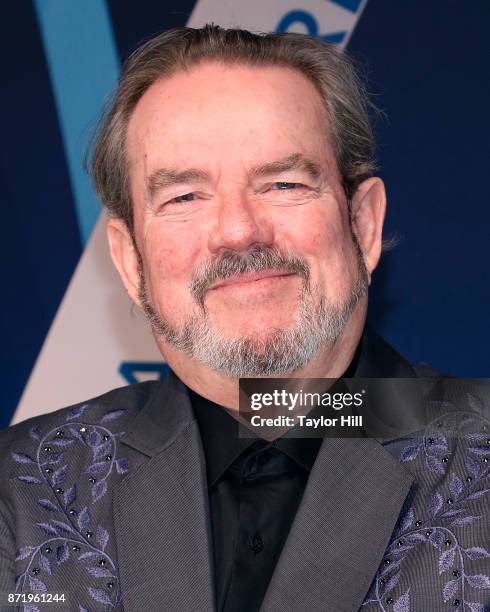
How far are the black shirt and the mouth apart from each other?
0.30 meters

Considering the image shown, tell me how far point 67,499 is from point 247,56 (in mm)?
913

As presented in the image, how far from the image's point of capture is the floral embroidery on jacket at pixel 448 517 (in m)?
1.72

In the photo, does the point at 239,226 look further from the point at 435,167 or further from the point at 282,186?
the point at 435,167

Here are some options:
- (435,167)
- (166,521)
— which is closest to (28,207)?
(435,167)

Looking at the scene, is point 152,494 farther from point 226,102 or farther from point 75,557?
point 226,102

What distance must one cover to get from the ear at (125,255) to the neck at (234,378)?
5.9 inches

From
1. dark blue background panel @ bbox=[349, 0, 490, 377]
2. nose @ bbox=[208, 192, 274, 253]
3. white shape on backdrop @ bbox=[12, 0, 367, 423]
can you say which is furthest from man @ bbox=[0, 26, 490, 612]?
white shape on backdrop @ bbox=[12, 0, 367, 423]

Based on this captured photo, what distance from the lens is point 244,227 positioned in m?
1.85

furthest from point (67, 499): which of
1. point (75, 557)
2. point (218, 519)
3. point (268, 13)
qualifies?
point (268, 13)

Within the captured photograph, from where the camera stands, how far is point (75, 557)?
1.88 meters

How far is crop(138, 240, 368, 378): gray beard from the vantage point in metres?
1.88

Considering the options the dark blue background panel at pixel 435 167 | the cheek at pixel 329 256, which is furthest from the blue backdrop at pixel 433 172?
the cheek at pixel 329 256

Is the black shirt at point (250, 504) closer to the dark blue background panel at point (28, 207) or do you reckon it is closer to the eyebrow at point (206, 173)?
the eyebrow at point (206, 173)

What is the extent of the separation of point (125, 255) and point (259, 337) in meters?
0.44
